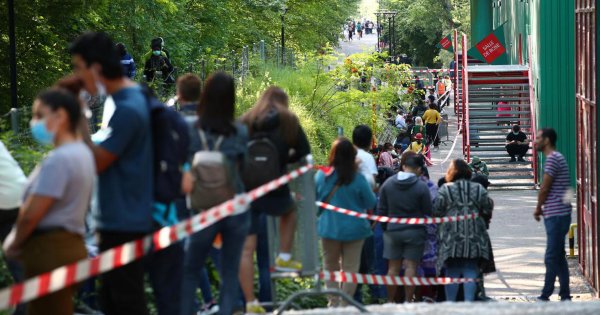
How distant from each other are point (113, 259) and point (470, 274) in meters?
6.29

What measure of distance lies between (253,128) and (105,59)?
2.57 meters

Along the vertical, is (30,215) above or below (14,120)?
below

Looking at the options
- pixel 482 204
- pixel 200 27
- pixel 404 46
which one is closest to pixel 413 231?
pixel 482 204

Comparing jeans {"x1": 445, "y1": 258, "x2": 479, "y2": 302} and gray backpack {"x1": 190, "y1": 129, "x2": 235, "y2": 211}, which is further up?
gray backpack {"x1": 190, "y1": 129, "x2": 235, "y2": 211}

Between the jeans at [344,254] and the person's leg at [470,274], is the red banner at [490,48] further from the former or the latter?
the jeans at [344,254]

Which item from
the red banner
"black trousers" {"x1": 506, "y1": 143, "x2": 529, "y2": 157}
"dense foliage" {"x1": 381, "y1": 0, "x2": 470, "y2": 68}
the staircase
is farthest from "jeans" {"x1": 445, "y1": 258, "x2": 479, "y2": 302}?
"dense foliage" {"x1": 381, "y1": 0, "x2": 470, "y2": 68}

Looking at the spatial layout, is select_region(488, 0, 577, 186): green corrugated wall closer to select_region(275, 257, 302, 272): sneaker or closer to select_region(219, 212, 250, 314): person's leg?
select_region(275, 257, 302, 272): sneaker

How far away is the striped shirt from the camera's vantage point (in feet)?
44.4

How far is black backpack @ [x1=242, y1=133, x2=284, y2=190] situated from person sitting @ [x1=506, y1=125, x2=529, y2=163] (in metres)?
→ 23.9

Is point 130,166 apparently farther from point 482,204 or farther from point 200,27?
point 200,27

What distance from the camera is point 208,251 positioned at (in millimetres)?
8195

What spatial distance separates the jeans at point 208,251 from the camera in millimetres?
8031

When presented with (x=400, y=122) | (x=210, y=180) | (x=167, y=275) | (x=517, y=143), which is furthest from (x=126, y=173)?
(x=400, y=122)

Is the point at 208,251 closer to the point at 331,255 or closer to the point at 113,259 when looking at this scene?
the point at 113,259
